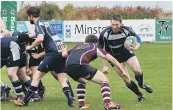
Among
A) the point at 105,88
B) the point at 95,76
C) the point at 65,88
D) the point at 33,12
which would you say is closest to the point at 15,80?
the point at 65,88

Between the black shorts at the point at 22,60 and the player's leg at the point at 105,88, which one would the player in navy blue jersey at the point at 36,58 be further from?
the player's leg at the point at 105,88

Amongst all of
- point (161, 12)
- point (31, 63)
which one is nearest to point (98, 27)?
point (161, 12)

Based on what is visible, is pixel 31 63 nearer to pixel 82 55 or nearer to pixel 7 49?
pixel 7 49

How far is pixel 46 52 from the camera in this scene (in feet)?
31.8

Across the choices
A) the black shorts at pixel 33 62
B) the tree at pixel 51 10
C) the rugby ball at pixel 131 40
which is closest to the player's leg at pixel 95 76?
the rugby ball at pixel 131 40

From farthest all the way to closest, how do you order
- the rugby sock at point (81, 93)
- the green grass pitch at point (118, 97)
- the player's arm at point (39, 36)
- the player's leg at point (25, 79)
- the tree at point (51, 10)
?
the tree at point (51, 10) → the player's leg at point (25, 79) → the green grass pitch at point (118, 97) → the player's arm at point (39, 36) → the rugby sock at point (81, 93)

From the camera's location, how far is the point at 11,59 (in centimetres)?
1011

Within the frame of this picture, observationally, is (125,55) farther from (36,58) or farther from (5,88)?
(5,88)

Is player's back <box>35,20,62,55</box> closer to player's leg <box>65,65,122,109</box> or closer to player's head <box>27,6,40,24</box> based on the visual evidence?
player's head <box>27,6,40,24</box>

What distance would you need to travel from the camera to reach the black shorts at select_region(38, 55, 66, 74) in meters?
9.54

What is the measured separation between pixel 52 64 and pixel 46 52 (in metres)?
0.29

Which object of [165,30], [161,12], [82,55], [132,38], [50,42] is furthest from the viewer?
[161,12]

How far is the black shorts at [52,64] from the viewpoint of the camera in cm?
954

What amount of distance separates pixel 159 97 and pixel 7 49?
3658 millimetres
